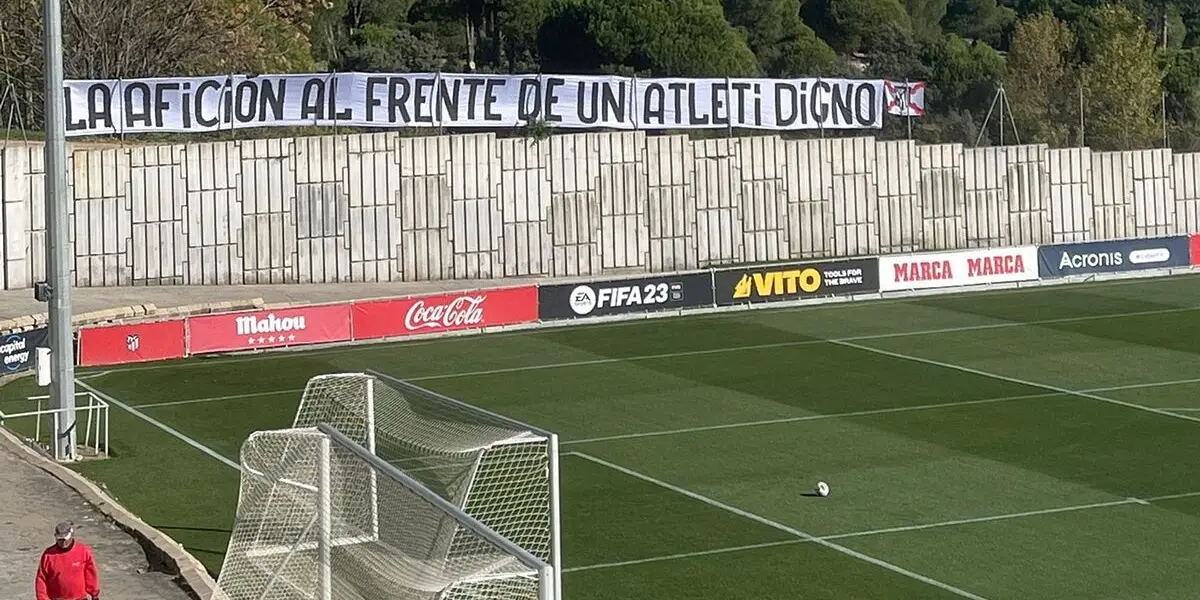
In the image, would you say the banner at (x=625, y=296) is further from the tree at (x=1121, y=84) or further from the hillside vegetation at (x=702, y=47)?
the tree at (x=1121, y=84)

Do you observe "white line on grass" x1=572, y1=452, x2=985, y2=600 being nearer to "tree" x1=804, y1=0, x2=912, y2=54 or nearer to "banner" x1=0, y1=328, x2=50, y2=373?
"banner" x1=0, y1=328, x2=50, y2=373

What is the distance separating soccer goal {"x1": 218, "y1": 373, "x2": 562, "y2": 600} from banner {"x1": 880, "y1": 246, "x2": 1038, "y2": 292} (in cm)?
2297

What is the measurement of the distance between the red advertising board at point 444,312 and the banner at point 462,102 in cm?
881

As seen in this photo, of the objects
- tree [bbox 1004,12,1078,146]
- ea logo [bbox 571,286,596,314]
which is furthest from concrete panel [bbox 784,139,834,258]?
ea logo [bbox 571,286,596,314]

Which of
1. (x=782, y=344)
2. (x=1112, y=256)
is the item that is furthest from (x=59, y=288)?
(x=1112, y=256)

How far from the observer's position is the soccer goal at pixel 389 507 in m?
13.5

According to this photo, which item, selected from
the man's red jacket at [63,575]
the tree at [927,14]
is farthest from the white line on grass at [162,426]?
the tree at [927,14]

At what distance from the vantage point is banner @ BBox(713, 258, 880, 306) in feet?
141

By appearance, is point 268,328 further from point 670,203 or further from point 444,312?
point 670,203

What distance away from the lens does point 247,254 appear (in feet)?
150

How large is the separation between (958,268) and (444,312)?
13.9 metres

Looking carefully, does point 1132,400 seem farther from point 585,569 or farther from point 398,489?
point 398,489

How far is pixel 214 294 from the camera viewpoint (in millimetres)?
43906

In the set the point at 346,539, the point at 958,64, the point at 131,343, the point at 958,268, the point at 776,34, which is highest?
the point at 776,34
